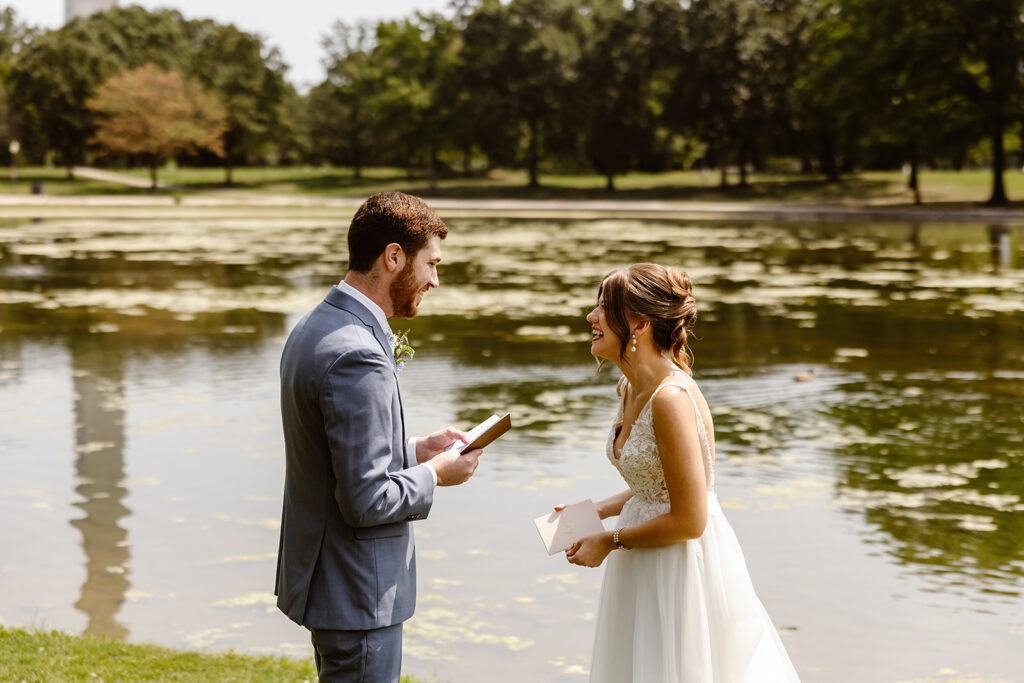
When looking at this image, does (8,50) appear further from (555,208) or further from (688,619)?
(688,619)

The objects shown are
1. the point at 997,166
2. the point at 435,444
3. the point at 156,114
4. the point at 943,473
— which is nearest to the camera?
the point at 435,444

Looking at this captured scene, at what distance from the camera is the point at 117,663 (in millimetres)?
4883

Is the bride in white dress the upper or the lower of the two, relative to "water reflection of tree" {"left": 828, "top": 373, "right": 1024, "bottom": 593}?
upper

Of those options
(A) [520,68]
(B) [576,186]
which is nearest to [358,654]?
(A) [520,68]

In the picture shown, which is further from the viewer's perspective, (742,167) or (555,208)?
(742,167)

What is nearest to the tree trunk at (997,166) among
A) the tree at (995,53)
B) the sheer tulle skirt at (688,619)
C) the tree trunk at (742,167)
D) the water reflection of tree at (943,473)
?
the tree at (995,53)

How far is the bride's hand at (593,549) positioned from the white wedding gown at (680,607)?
10cm

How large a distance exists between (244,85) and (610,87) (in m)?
26.8

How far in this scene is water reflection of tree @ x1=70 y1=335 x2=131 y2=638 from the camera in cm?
615

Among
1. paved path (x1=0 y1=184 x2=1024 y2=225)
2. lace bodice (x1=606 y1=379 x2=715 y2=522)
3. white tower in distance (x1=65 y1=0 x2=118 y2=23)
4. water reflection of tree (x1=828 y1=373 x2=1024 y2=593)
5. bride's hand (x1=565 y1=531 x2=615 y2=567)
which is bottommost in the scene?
water reflection of tree (x1=828 y1=373 x2=1024 y2=593)

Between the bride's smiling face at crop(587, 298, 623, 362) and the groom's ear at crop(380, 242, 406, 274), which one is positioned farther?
the bride's smiling face at crop(587, 298, 623, 362)

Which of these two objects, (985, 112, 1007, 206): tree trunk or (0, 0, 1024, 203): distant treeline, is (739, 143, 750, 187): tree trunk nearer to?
(0, 0, 1024, 203): distant treeline

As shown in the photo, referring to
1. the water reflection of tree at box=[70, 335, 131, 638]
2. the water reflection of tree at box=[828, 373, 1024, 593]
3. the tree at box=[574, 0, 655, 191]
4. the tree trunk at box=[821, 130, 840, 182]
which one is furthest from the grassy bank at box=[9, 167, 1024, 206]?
the water reflection of tree at box=[70, 335, 131, 638]

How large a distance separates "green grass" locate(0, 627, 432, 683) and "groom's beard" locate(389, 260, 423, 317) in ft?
7.69
